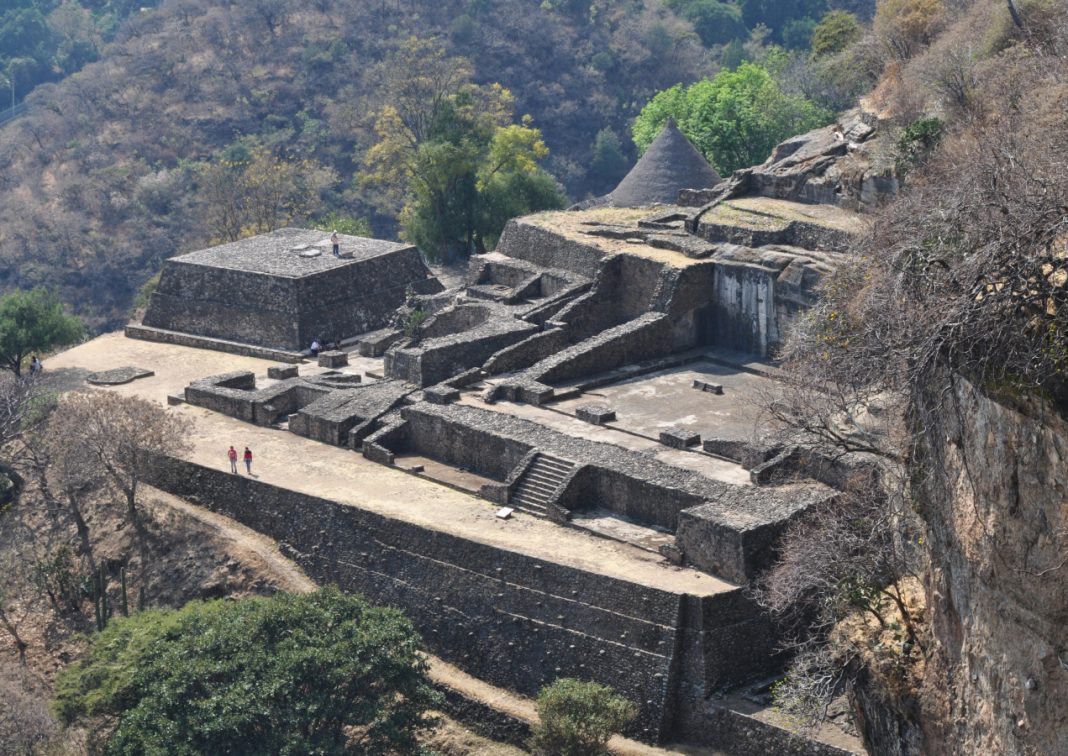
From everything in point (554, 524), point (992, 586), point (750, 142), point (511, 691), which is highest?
point (750, 142)

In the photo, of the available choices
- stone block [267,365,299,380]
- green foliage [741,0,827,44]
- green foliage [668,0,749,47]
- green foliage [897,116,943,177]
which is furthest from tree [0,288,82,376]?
green foliage [741,0,827,44]

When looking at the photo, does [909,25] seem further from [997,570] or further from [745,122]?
[997,570]

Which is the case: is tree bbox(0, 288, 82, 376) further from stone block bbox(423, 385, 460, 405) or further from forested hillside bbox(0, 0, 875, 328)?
forested hillside bbox(0, 0, 875, 328)

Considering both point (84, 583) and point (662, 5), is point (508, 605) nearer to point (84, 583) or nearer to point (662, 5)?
point (84, 583)

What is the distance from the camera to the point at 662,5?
84250 millimetres

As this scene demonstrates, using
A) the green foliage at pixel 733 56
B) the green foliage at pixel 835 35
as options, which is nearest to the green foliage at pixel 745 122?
the green foliage at pixel 835 35

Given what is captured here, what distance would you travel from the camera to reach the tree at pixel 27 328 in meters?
39.5

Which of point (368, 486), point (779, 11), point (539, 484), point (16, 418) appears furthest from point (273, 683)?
point (779, 11)

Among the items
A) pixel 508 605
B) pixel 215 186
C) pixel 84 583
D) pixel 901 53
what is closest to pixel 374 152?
pixel 215 186

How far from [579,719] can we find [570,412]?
8.46 m

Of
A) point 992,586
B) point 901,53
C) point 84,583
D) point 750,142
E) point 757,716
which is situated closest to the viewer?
point 992,586

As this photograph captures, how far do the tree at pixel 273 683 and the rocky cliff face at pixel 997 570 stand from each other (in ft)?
30.4

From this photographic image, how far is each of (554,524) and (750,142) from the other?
68.6 ft

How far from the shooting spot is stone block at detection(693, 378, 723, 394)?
32.9 m
